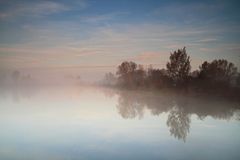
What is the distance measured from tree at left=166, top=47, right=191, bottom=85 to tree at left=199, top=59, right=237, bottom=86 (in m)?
1.23

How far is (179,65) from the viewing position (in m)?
16.6

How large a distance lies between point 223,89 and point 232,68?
3035mm

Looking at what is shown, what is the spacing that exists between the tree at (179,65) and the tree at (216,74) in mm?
1228

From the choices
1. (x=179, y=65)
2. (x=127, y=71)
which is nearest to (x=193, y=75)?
(x=179, y=65)

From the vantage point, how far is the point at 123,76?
2511 cm

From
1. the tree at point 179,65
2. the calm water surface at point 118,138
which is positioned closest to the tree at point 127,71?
the tree at point 179,65

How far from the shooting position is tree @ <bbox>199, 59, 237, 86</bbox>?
47.6ft

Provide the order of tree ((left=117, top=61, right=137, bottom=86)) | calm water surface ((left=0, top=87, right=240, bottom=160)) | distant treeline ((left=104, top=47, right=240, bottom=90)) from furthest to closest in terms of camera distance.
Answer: tree ((left=117, top=61, right=137, bottom=86))
distant treeline ((left=104, top=47, right=240, bottom=90))
calm water surface ((left=0, top=87, right=240, bottom=160))

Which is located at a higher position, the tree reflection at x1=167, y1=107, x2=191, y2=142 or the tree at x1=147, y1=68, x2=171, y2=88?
the tree at x1=147, y1=68, x2=171, y2=88

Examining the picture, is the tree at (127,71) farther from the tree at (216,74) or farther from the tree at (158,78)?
the tree at (216,74)

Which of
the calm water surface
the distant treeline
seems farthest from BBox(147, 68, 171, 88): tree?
the calm water surface

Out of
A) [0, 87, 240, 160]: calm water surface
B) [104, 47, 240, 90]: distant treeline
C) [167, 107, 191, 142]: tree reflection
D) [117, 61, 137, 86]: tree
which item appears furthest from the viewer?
[117, 61, 137, 86]: tree

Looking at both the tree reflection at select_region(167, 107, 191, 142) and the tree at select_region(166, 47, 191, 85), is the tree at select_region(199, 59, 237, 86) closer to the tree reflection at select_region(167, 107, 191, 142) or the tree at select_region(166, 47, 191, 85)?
the tree at select_region(166, 47, 191, 85)

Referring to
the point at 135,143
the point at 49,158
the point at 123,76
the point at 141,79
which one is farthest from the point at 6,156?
the point at 123,76
